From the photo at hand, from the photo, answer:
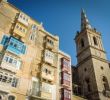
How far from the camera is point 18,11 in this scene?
29.5 metres

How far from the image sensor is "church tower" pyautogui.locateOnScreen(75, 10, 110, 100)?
34862mm

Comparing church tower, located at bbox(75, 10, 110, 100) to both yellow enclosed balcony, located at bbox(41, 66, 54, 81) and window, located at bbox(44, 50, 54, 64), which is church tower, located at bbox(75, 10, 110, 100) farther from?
window, located at bbox(44, 50, 54, 64)

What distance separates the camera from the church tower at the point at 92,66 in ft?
114

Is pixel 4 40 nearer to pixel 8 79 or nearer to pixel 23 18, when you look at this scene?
pixel 8 79

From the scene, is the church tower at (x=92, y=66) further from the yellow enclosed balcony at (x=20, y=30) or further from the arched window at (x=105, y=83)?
the yellow enclosed balcony at (x=20, y=30)

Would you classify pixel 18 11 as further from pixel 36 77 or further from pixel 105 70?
pixel 105 70

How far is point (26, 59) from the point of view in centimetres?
2438

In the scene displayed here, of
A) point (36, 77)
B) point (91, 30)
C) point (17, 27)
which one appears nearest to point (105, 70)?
point (91, 30)

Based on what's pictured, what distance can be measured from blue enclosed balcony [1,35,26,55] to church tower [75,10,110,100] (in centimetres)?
2025

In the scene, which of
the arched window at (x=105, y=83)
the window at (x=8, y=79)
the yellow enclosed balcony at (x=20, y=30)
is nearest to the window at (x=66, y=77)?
the window at (x=8, y=79)

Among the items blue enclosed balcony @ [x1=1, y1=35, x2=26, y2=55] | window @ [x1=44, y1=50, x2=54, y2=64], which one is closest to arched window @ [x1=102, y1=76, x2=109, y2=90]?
window @ [x1=44, y1=50, x2=54, y2=64]

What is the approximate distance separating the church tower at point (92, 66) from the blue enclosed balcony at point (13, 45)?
2025 cm

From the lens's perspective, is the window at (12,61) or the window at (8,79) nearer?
the window at (8,79)

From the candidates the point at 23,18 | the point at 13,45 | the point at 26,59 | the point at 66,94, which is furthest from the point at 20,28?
the point at 66,94
